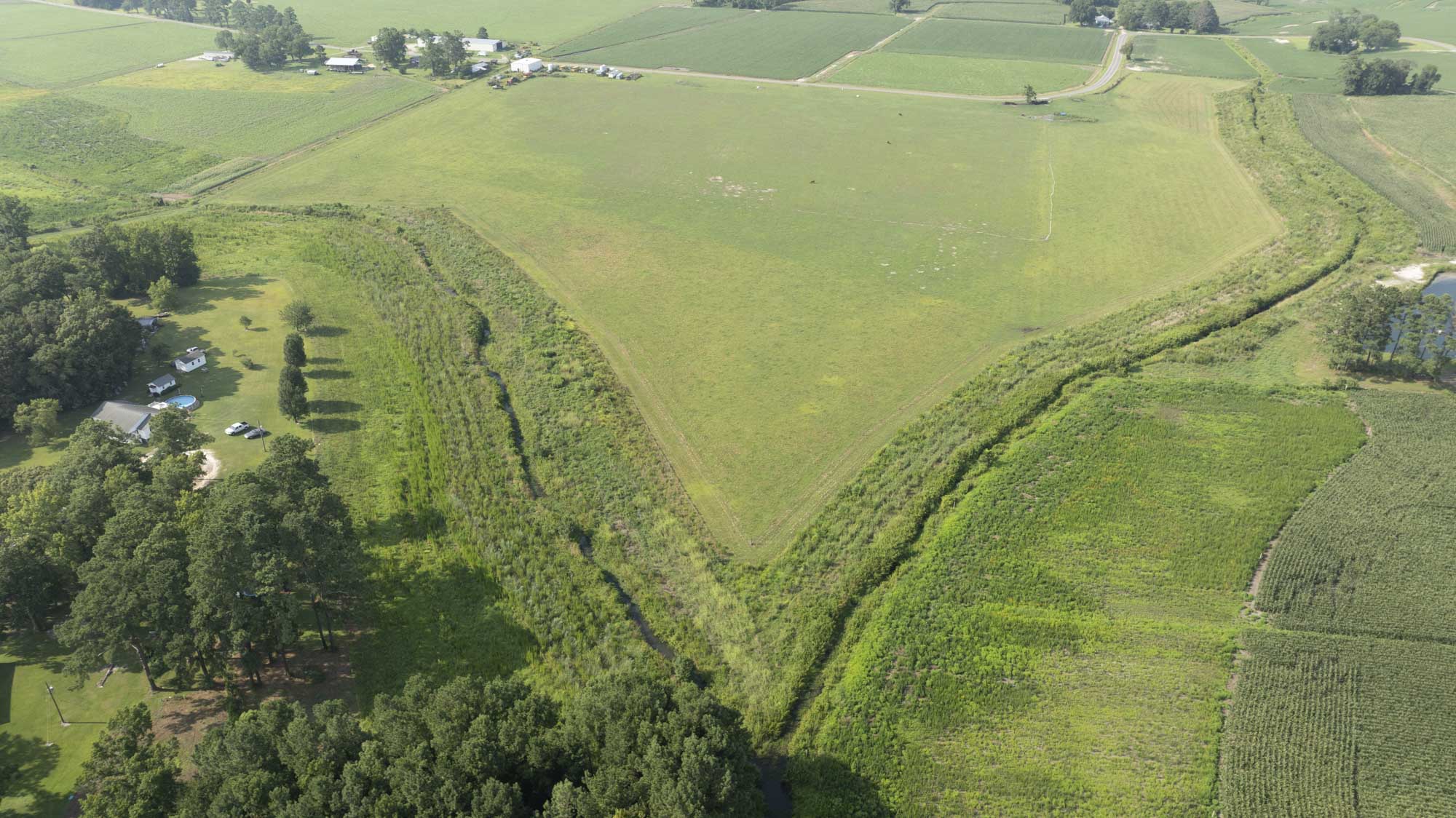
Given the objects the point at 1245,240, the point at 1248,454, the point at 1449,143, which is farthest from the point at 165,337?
the point at 1449,143

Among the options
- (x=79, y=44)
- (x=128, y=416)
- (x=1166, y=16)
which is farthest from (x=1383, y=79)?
(x=79, y=44)

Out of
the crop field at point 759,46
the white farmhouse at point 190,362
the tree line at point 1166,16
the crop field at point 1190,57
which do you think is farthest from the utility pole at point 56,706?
the tree line at point 1166,16

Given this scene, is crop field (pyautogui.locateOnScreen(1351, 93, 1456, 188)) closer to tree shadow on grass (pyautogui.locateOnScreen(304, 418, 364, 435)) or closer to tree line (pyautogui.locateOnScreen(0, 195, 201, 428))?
tree shadow on grass (pyautogui.locateOnScreen(304, 418, 364, 435))

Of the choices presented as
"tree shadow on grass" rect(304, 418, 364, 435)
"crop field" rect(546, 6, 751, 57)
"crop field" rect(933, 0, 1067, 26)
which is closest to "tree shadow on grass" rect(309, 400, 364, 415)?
"tree shadow on grass" rect(304, 418, 364, 435)

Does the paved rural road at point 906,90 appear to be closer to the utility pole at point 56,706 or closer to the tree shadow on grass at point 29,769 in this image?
the utility pole at point 56,706

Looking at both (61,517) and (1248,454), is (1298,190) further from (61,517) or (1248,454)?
(61,517)
